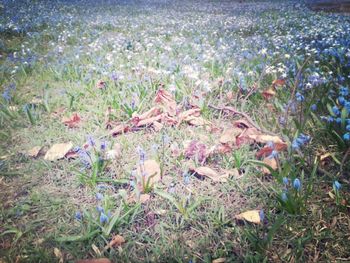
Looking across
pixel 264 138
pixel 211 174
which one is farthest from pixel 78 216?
pixel 264 138

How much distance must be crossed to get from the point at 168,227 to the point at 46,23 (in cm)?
962

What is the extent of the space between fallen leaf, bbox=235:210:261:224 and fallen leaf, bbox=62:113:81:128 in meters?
1.94

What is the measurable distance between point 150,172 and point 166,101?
4.20 ft

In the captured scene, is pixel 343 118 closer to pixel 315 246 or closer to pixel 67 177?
pixel 315 246

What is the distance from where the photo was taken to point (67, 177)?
216 cm

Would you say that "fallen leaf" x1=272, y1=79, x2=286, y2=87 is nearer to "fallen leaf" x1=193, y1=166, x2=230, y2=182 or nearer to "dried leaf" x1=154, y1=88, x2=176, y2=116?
"dried leaf" x1=154, y1=88, x2=176, y2=116

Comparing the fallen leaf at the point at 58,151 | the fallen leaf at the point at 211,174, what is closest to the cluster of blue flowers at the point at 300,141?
the fallen leaf at the point at 211,174

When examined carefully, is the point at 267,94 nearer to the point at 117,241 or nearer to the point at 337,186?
the point at 337,186

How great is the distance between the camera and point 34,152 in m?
2.41

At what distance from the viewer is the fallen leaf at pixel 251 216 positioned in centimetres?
164

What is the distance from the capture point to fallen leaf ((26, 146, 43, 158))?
2393 mm

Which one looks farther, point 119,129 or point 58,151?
point 119,129

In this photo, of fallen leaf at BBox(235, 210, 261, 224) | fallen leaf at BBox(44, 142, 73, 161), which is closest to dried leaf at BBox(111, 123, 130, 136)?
fallen leaf at BBox(44, 142, 73, 161)

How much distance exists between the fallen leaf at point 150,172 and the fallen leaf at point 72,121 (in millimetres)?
1113
